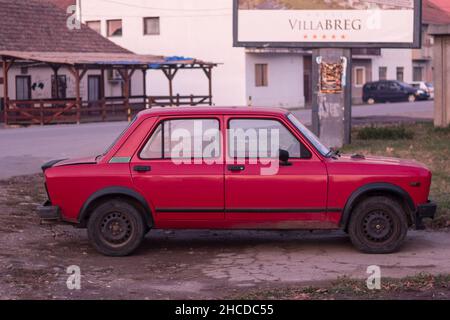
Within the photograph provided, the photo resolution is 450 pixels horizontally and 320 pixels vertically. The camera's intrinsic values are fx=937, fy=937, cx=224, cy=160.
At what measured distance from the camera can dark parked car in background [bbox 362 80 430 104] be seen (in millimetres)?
63562

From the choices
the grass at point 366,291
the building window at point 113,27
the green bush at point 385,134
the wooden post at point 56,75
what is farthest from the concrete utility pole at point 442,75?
the building window at point 113,27

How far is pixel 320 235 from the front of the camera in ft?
37.9

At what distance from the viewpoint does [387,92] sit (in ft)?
208

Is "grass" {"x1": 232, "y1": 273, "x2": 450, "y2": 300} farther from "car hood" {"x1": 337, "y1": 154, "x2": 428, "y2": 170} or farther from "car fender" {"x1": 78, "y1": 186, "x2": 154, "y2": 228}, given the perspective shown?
"car fender" {"x1": 78, "y1": 186, "x2": 154, "y2": 228}

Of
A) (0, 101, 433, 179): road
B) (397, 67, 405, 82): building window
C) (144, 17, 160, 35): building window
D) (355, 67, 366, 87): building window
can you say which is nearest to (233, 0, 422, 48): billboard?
(0, 101, 433, 179): road

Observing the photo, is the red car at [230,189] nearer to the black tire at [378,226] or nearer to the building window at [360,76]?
the black tire at [378,226]

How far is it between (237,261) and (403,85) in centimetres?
5601

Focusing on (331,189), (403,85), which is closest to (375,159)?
(331,189)

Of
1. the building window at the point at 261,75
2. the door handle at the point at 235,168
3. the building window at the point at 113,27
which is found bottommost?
the door handle at the point at 235,168

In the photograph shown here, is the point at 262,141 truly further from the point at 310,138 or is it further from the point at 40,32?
the point at 40,32

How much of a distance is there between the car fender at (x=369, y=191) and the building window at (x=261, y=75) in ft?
150

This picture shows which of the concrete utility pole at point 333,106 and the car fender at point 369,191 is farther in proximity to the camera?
the concrete utility pole at point 333,106

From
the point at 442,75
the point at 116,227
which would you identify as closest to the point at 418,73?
the point at 442,75

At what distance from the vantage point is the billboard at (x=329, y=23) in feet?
67.5
